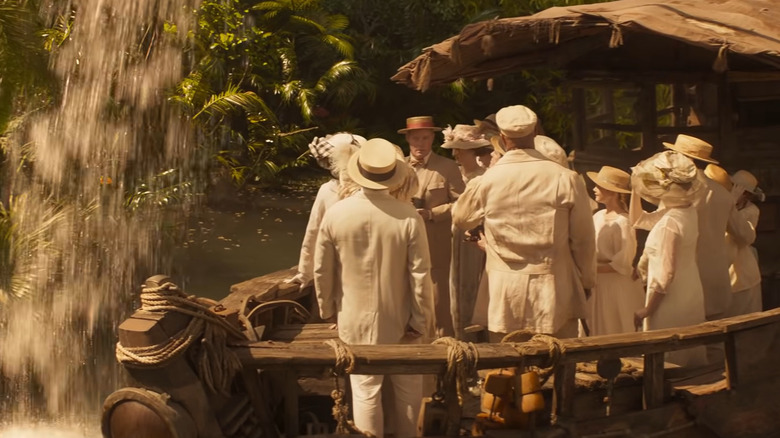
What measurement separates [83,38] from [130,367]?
11046 mm

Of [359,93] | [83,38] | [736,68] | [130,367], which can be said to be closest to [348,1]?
[359,93]

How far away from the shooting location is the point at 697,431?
6.81 m

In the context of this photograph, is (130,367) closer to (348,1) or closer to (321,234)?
(321,234)

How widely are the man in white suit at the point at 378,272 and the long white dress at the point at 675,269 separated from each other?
142 cm

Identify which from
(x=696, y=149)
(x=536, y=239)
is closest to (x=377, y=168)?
(x=536, y=239)

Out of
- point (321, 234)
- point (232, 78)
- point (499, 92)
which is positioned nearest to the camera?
point (321, 234)

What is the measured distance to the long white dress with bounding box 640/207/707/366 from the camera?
6.91 meters

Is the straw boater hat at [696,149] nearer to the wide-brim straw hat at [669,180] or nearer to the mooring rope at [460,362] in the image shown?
the wide-brim straw hat at [669,180]

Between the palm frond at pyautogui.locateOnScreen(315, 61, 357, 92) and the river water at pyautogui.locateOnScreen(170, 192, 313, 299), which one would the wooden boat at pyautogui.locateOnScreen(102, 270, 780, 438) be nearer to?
the river water at pyautogui.locateOnScreen(170, 192, 313, 299)

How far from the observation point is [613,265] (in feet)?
24.7

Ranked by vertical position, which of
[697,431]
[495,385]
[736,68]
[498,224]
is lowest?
[697,431]

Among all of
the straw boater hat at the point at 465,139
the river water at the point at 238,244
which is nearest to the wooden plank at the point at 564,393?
the straw boater hat at the point at 465,139

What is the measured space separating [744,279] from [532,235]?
2071 millimetres

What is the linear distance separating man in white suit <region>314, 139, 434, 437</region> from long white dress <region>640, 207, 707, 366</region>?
55.7 inches
